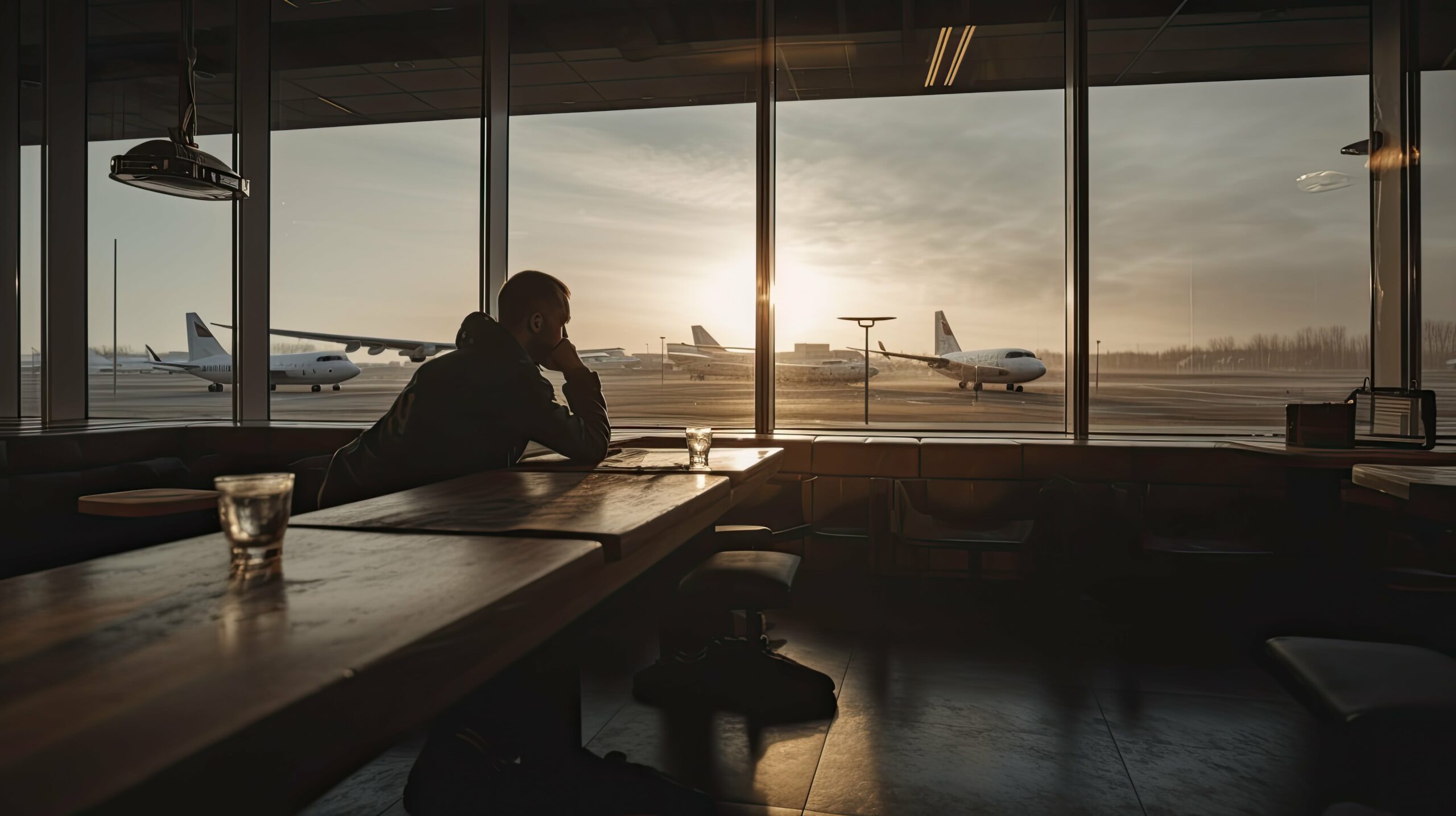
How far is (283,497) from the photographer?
846mm

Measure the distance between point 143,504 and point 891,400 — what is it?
24858 millimetres

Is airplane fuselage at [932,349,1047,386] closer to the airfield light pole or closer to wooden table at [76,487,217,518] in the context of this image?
the airfield light pole

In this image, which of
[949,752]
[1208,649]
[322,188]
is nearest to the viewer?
[949,752]

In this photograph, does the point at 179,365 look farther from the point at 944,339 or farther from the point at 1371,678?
the point at 1371,678

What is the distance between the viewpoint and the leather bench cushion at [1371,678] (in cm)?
111

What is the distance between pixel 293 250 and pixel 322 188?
1.50ft

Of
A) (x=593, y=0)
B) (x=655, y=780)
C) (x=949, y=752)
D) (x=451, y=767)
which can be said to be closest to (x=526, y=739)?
(x=451, y=767)

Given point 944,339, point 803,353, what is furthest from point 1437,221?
point 944,339

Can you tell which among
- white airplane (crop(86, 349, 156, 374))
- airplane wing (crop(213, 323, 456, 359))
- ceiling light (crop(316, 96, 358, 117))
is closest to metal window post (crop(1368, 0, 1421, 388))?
ceiling light (crop(316, 96, 358, 117))

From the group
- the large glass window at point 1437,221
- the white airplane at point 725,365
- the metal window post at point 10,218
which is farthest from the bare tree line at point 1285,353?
the white airplane at point 725,365

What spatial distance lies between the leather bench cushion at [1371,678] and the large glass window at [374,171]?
373cm

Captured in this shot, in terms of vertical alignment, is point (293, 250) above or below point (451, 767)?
above

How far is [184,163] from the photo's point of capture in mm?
2402

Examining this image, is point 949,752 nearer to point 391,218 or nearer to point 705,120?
point 705,120
